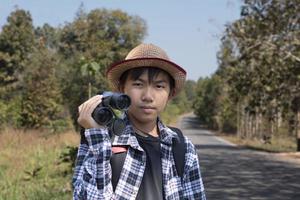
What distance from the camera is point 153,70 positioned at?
2.17 metres

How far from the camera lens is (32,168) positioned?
1251cm

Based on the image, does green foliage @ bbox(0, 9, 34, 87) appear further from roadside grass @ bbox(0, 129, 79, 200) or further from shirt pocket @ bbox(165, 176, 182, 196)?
shirt pocket @ bbox(165, 176, 182, 196)

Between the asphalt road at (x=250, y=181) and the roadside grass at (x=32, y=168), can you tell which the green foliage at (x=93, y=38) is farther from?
the asphalt road at (x=250, y=181)

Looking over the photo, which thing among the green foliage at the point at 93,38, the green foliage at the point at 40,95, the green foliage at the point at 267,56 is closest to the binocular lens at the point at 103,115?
the green foliage at the point at 267,56

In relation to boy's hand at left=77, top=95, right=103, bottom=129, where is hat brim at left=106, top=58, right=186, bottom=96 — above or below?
above

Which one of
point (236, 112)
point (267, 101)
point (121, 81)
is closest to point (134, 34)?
point (236, 112)

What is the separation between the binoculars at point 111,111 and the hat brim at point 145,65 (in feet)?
0.78

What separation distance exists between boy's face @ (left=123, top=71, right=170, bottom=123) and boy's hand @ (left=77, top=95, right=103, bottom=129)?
20 cm

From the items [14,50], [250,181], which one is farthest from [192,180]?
[14,50]

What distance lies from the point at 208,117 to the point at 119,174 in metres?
76.3

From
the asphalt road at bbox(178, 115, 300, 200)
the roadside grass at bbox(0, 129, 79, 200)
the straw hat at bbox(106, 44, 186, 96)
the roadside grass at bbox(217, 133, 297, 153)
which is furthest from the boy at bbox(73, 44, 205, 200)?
the roadside grass at bbox(217, 133, 297, 153)

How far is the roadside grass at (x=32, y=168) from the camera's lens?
8273mm

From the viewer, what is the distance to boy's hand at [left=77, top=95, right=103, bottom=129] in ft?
6.36

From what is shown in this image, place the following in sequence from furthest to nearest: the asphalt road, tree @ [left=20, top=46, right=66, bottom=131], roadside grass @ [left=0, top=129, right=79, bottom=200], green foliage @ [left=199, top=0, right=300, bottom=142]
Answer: tree @ [left=20, top=46, right=66, bottom=131] < green foliage @ [left=199, top=0, right=300, bottom=142] < the asphalt road < roadside grass @ [left=0, top=129, right=79, bottom=200]
